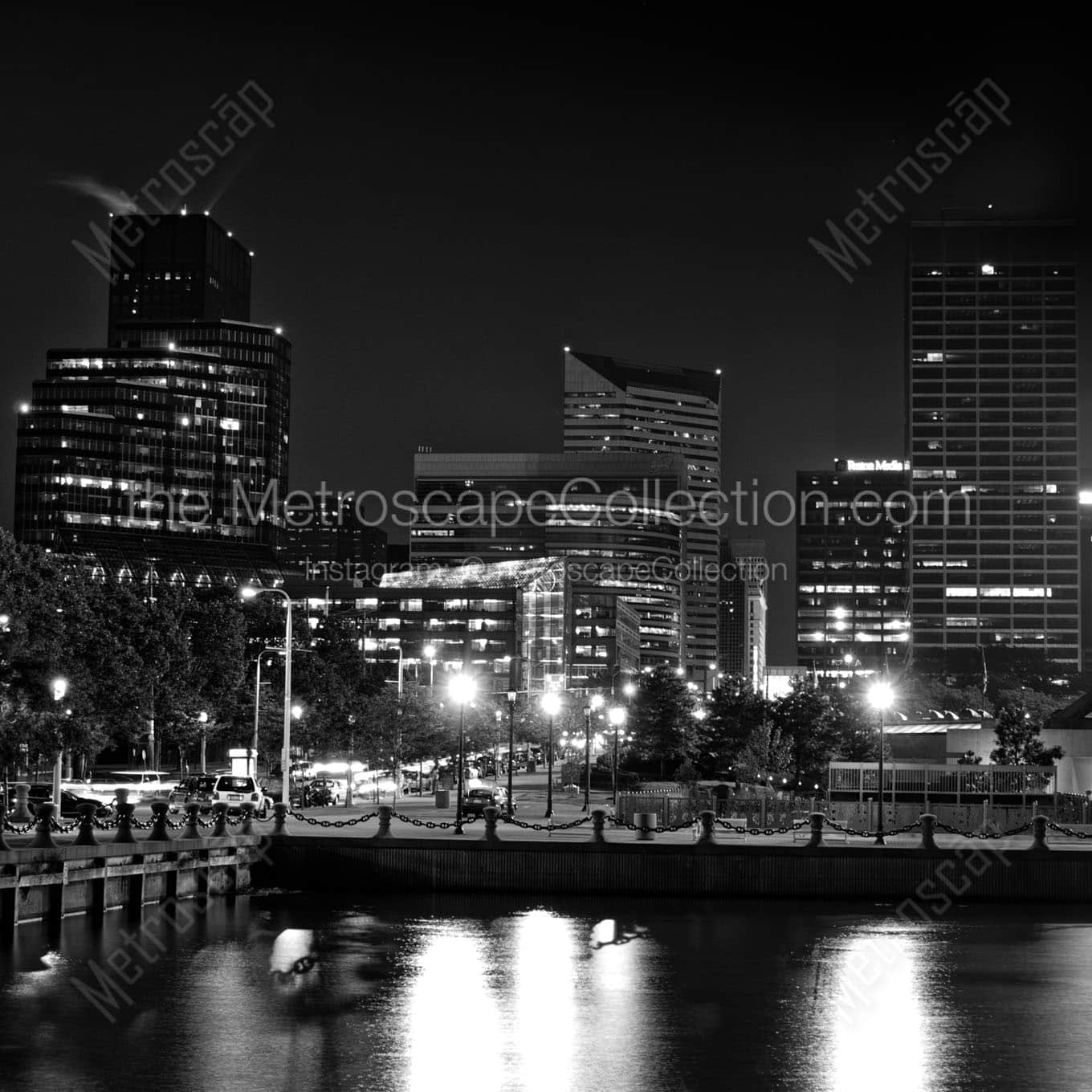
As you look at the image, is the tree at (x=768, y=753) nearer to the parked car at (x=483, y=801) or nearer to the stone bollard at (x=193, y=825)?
the parked car at (x=483, y=801)

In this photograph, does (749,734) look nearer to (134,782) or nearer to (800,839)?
(134,782)

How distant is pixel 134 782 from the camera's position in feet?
305

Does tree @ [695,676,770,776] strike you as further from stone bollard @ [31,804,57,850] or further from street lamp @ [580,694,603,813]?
stone bollard @ [31,804,57,850]

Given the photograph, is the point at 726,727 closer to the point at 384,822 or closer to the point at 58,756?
the point at 58,756

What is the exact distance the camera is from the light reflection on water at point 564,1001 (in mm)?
30219

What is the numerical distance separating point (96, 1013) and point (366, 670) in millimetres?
90498

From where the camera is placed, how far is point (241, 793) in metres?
76.5

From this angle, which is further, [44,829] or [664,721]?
[664,721]

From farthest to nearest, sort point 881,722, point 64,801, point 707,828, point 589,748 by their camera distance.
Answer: point 589,748 → point 64,801 → point 881,722 → point 707,828

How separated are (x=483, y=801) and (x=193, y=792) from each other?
48.4 feet

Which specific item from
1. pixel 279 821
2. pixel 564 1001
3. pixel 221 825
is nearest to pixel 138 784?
pixel 279 821

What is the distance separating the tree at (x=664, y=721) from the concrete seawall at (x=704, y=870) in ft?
206

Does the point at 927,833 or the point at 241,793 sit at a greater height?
the point at 927,833

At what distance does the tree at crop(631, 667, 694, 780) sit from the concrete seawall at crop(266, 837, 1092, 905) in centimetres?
6272
